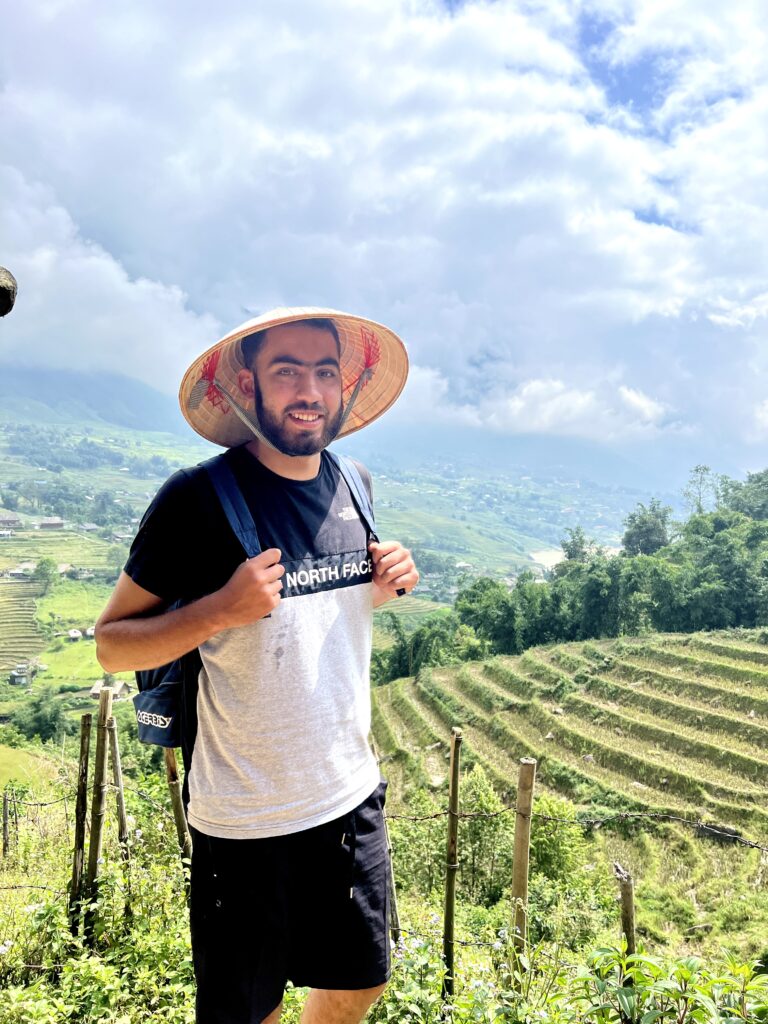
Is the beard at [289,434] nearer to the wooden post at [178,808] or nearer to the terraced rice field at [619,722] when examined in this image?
the wooden post at [178,808]

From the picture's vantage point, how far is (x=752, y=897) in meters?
15.7

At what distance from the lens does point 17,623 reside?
6612 cm

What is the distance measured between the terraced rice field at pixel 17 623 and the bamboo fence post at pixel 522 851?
200 ft

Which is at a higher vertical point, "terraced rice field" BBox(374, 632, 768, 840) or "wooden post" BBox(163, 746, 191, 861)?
"wooden post" BBox(163, 746, 191, 861)

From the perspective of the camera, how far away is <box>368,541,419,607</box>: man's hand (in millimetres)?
1715

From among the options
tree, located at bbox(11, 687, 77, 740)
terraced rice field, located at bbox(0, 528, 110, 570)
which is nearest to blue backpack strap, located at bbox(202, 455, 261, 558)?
tree, located at bbox(11, 687, 77, 740)

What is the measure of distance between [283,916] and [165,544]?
3.03 ft

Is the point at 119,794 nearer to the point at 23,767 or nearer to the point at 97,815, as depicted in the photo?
the point at 97,815

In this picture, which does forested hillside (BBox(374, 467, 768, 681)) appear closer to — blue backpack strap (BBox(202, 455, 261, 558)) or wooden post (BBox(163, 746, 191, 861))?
wooden post (BBox(163, 746, 191, 861))

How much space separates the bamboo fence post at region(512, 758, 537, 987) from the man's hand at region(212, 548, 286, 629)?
2129 mm

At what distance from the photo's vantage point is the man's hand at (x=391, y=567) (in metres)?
1.71

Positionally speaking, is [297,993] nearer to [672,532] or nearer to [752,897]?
[752,897]

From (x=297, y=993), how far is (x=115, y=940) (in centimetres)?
98

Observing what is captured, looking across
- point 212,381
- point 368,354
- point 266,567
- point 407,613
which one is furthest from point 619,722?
point 407,613
